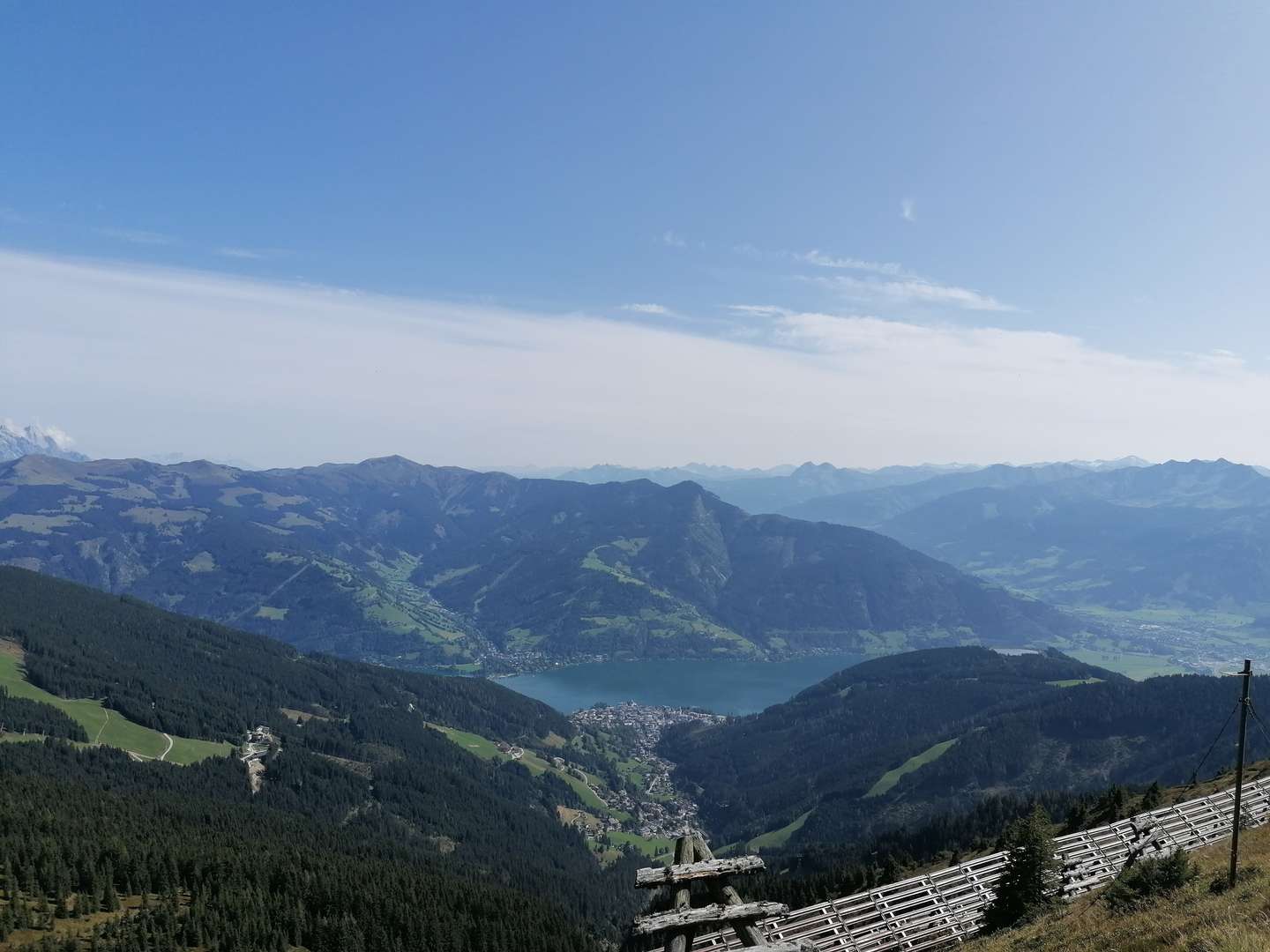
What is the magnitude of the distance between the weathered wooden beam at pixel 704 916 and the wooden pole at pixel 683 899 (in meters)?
0.24

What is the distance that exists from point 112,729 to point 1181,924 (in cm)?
21503

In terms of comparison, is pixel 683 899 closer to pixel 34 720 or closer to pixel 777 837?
pixel 777 837

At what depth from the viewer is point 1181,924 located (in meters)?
17.5

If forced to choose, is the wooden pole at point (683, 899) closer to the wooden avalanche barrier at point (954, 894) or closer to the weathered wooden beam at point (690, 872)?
the weathered wooden beam at point (690, 872)

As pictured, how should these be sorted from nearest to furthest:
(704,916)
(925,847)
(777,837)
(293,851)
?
(704,916) < (293,851) < (925,847) < (777,837)

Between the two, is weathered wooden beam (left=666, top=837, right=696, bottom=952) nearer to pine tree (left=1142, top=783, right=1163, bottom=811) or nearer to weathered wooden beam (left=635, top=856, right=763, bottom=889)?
weathered wooden beam (left=635, top=856, right=763, bottom=889)

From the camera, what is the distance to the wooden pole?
37.2 ft

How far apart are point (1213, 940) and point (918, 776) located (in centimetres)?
Result: 20042

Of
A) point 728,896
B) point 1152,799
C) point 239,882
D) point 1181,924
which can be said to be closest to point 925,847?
point 1152,799

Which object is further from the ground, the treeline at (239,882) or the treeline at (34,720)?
the treeline at (239,882)

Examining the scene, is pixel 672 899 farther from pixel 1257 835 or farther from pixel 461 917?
pixel 461 917

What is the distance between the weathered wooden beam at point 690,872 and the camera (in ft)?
40.0

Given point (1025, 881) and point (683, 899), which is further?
point (1025, 881)

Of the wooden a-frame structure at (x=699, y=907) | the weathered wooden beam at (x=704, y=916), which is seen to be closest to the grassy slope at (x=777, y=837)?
the wooden a-frame structure at (x=699, y=907)
